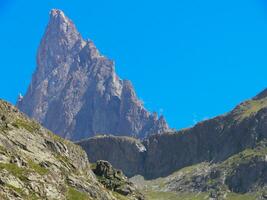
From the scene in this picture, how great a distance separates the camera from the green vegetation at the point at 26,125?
175 m

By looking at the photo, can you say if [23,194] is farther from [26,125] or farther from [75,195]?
[26,125]

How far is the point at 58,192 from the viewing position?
143 metres

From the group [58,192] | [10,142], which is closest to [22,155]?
[10,142]

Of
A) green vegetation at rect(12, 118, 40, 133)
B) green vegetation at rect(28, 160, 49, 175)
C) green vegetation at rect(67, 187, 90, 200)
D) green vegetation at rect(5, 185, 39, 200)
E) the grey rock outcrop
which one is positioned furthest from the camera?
green vegetation at rect(12, 118, 40, 133)

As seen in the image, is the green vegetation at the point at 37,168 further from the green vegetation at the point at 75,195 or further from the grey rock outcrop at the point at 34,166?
the green vegetation at the point at 75,195

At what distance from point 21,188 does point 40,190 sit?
7.36 m

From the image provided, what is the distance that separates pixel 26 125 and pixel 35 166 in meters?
36.2

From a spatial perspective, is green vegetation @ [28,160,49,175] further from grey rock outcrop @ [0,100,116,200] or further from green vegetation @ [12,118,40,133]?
green vegetation @ [12,118,40,133]

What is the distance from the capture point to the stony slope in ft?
419

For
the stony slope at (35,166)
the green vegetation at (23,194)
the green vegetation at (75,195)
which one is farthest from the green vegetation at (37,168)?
the green vegetation at (23,194)

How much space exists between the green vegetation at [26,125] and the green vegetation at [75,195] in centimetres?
2604

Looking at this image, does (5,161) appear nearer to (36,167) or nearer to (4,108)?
(36,167)

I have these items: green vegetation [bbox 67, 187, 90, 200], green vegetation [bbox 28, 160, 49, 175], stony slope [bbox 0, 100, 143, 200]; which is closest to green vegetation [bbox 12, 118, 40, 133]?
stony slope [bbox 0, 100, 143, 200]

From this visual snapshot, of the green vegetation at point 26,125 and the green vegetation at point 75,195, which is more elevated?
the green vegetation at point 26,125
